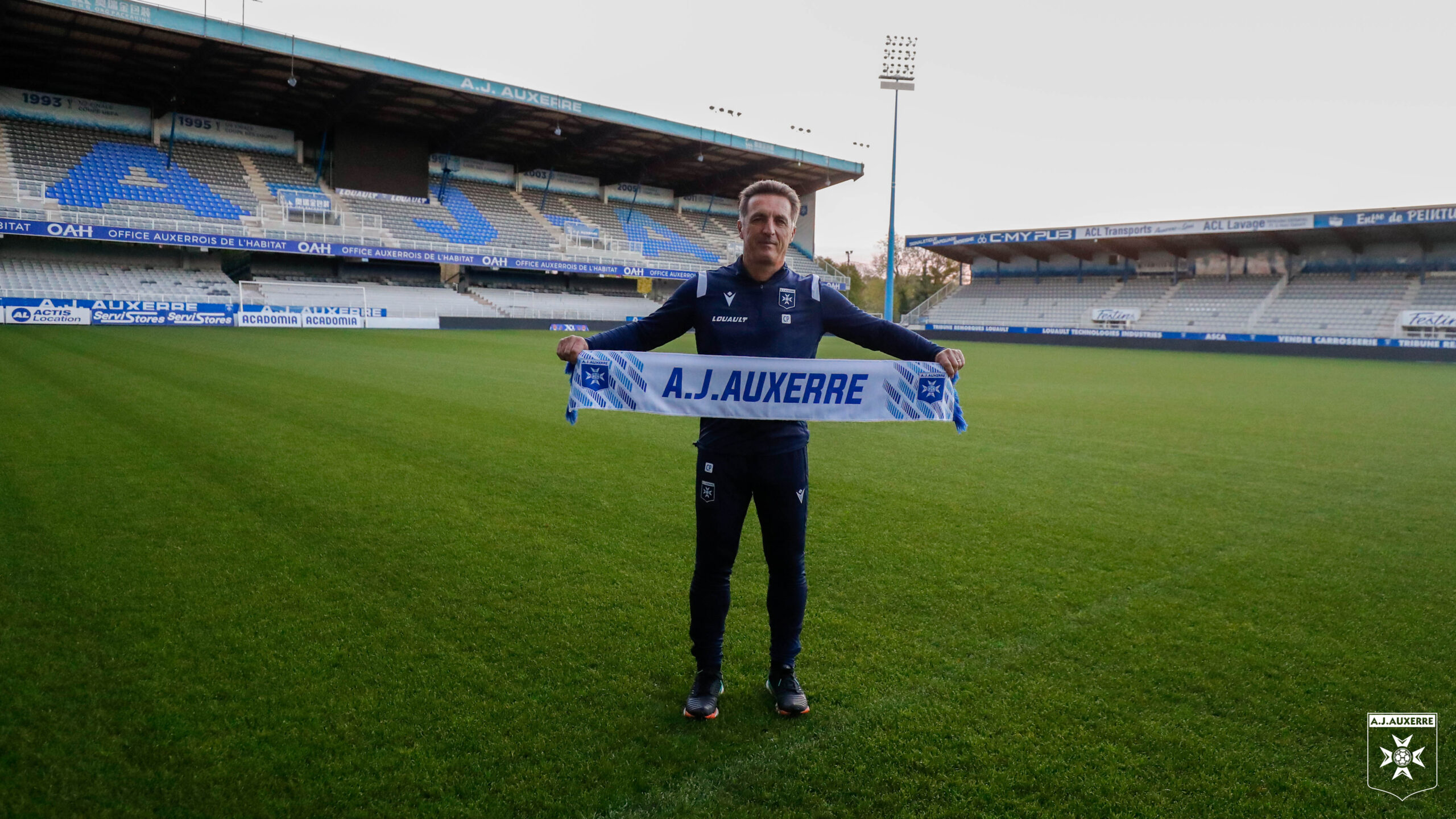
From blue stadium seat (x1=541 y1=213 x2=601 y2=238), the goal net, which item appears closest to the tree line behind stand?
blue stadium seat (x1=541 y1=213 x2=601 y2=238)

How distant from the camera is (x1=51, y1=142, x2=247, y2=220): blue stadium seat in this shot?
31.6 metres

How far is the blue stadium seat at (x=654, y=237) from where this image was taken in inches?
1885

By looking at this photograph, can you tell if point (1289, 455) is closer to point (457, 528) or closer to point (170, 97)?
point (457, 528)

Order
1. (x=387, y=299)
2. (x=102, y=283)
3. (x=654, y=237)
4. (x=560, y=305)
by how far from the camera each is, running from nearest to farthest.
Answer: (x=102, y=283) < (x=387, y=299) < (x=560, y=305) < (x=654, y=237)

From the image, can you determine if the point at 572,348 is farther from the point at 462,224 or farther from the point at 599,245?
the point at 599,245

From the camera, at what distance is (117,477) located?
21.0 feet

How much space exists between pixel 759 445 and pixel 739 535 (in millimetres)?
342

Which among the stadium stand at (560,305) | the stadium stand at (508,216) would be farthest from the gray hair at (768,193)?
the stadium stand at (508,216)

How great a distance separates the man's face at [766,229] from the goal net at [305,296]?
33.9 metres

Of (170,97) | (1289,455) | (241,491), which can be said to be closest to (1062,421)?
(1289,455)

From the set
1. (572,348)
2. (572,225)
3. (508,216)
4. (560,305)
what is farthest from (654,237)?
(572,348)

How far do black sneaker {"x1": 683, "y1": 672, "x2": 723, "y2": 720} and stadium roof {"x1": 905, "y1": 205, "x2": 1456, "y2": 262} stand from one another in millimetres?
41006

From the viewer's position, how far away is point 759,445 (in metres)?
3.01

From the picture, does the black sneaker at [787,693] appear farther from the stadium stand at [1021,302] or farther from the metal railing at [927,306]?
the metal railing at [927,306]
